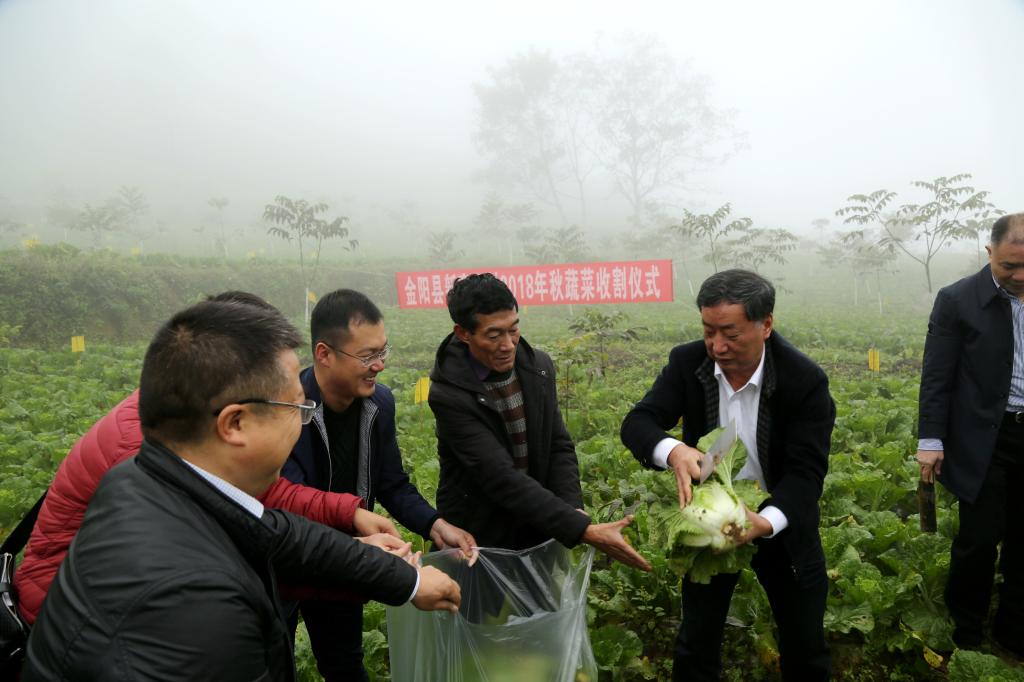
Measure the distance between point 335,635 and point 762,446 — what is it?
1753 millimetres

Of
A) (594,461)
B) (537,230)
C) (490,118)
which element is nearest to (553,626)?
(594,461)

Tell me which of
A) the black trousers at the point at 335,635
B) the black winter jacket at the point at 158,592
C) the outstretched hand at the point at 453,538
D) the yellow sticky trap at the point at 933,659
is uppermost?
the black winter jacket at the point at 158,592

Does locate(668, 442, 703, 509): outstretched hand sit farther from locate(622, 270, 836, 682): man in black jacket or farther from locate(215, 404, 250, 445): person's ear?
locate(215, 404, 250, 445): person's ear

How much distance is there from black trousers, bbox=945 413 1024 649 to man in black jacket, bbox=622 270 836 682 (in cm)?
112

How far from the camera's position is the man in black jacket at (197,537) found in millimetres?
901

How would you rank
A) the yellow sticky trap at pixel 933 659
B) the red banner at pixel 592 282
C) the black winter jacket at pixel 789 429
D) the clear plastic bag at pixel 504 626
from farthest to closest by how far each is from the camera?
1. the red banner at pixel 592 282
2. the yellow sticky trap at pixel 933 659
3. the black winter jacket at pixel 789 429
4. the clear plastic bag at pixel 504 626

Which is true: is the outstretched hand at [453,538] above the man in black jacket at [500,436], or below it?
below

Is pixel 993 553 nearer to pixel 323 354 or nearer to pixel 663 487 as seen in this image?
pixel 663 487

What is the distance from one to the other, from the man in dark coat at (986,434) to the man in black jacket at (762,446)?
1.13 m

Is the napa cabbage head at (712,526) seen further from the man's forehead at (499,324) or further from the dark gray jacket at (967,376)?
the dark gray jacket at (967,376)

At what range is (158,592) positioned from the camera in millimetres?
902

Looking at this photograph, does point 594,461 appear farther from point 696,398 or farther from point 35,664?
point 35,664

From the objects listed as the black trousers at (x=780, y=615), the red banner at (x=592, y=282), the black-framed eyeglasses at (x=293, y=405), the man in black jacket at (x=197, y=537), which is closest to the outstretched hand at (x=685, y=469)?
the black trousers at (x=780, y=615)

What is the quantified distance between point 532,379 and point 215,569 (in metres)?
1.55
